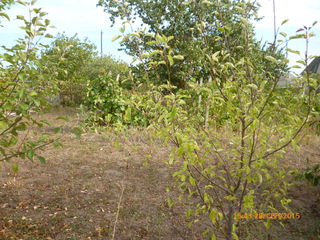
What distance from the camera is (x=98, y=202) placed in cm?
355

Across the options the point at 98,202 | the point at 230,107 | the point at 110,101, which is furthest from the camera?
the point at 110,101

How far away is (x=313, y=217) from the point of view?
135 inches

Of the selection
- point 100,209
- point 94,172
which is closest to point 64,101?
point 94,172

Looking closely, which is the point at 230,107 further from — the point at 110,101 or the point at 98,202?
the point at 110,101

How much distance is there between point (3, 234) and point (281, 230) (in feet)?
8.92

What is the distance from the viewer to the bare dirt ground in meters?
2.92

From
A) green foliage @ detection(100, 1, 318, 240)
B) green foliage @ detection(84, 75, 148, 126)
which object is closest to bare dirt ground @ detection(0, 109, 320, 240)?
green foliage @ detection(100, 1, 318, 240)

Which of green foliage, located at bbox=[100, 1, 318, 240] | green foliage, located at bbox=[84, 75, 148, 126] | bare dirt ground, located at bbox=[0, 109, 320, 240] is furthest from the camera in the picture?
green foliage, located at bbox=[84, 75, 148, 126]

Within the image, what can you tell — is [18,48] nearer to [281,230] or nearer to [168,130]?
[168,130]

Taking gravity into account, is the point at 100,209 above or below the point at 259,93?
below

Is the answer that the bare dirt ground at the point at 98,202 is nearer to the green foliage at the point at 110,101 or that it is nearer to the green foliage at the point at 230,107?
the green foliage at the point at 230,107

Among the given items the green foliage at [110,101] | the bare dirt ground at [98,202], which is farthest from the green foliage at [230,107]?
the green foliage at [110,101]

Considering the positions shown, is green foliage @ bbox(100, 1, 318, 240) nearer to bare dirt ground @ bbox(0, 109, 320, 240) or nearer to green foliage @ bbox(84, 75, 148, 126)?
bare dirt ground @ bbox(0, 109, 320, 240)

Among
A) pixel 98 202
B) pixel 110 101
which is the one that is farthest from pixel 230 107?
pixel 110 101
